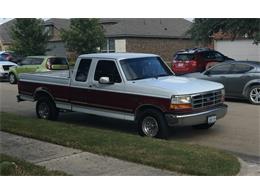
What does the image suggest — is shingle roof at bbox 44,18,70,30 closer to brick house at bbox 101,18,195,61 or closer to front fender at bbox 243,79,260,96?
brick house at bbox 101,18,195,61

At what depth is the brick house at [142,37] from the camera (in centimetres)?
4422

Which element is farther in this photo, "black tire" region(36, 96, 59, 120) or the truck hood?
"black tire" region(36, 96, 59, 120)

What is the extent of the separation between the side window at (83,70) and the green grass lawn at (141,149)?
131cm

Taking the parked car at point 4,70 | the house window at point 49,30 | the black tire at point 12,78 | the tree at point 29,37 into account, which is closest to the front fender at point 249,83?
the black tire at point 12,78

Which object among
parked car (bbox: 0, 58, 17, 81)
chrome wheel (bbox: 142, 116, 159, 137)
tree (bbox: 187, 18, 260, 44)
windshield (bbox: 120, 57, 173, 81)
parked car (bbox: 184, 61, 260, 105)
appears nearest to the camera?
chrome wheel (bbox: 142, 116, 159, 137)

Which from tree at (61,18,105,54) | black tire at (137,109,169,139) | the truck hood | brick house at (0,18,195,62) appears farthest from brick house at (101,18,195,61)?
black tire at (137,109,169,139)

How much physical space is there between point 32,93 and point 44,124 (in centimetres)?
200

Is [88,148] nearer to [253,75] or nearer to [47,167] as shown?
[47,167]

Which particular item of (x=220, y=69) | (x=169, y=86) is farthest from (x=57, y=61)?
(x=169, y=86)

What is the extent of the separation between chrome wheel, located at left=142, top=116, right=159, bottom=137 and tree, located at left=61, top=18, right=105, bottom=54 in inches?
1073

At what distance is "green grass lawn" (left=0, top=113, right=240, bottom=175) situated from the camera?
258 inches

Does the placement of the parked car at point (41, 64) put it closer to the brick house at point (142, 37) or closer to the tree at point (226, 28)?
the tree at point (226, 28)

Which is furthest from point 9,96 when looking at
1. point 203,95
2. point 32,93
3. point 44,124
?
point 203,95

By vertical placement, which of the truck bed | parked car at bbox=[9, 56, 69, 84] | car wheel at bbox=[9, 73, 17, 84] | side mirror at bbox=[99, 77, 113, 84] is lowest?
car wheel at bbox=[9, 73, 17, 84]
